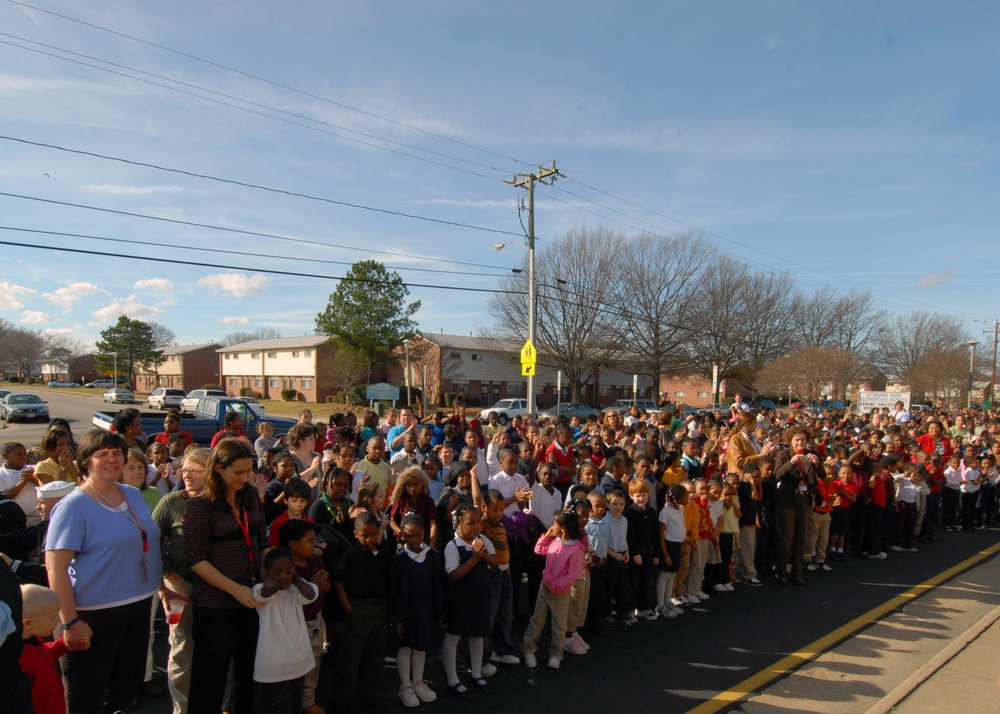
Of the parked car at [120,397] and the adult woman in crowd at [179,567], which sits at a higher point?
the adult woman in crowd at [179,567]

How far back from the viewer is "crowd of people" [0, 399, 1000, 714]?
3.22 m

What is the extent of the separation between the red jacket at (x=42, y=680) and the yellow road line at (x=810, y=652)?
12.7ft

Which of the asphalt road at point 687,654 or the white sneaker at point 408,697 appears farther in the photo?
the asphalt road at point 687,654

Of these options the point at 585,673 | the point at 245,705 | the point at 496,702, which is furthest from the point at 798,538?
the point at 245,705

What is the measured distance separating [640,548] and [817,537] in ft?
12.1

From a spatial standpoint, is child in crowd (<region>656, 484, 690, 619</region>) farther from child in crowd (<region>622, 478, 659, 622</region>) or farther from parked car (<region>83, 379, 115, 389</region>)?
parked car (<region>83, 379, 115, 389</region>)

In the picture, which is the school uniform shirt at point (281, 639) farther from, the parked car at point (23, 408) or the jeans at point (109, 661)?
the parked car at point (23, 408)

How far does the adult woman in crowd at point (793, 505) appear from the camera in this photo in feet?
24.7

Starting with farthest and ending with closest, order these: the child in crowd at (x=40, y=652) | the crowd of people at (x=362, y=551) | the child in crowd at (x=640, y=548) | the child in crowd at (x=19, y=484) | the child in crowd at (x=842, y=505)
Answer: the child in crowd at (x=842, y=505) < the child in crowd at (x=640, y=548) < the child in crowd at (x=19, y=484) < the crowd of people at (x=362, y=551) < the child in crowd at (x=40, y=652)

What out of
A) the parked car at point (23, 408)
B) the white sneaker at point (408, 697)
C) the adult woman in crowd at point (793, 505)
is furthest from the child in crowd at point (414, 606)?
the parked car at point (23, 408)

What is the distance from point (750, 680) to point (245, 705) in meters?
3.83

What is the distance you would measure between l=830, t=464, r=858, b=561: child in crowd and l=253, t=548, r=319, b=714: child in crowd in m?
Answer: 7.74

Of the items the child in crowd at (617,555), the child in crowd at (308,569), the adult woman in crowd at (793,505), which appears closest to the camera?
the child in crowd at (308,569)

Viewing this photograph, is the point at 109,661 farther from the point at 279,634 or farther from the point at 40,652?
the point at 40,652
